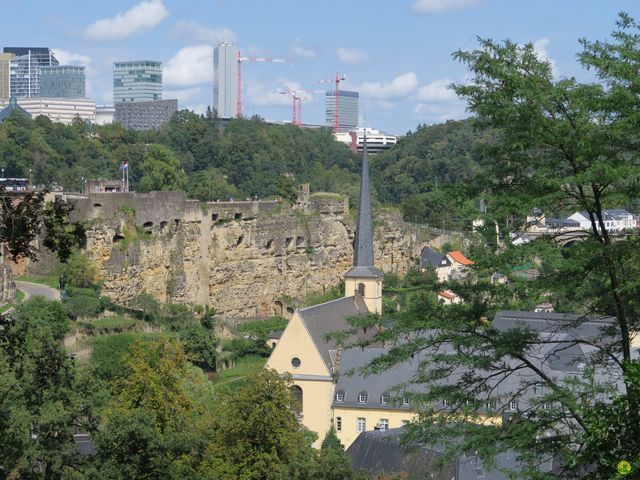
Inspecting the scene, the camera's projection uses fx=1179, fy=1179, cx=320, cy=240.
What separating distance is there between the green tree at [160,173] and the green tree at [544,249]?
60790 mm

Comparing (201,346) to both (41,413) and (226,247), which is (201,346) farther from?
(41,413)

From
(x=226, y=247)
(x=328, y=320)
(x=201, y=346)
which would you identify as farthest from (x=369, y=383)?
(x=226, y=247)

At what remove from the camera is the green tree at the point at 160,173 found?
73312 millimetres

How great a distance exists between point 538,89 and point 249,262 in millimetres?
50538

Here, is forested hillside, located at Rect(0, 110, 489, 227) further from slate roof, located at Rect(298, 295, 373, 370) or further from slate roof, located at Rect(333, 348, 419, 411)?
slate roof, located at Rect(333, 348, 419, 411)

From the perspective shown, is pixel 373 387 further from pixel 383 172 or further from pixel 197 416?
pixel 383 172

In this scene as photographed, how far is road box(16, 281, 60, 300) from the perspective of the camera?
4322 cm

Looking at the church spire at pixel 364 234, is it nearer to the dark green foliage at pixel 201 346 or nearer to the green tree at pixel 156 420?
the dark green foliage at pixel 201 346

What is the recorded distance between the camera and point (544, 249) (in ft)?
35.6

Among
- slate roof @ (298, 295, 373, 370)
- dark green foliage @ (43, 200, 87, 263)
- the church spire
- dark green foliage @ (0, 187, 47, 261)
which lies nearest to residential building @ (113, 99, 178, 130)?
the church spire

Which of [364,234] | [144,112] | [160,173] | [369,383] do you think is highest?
[144,112]

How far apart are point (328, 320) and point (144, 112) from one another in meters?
138

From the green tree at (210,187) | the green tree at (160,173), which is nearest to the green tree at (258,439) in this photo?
the green tree at (160,173)

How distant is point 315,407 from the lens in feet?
132
